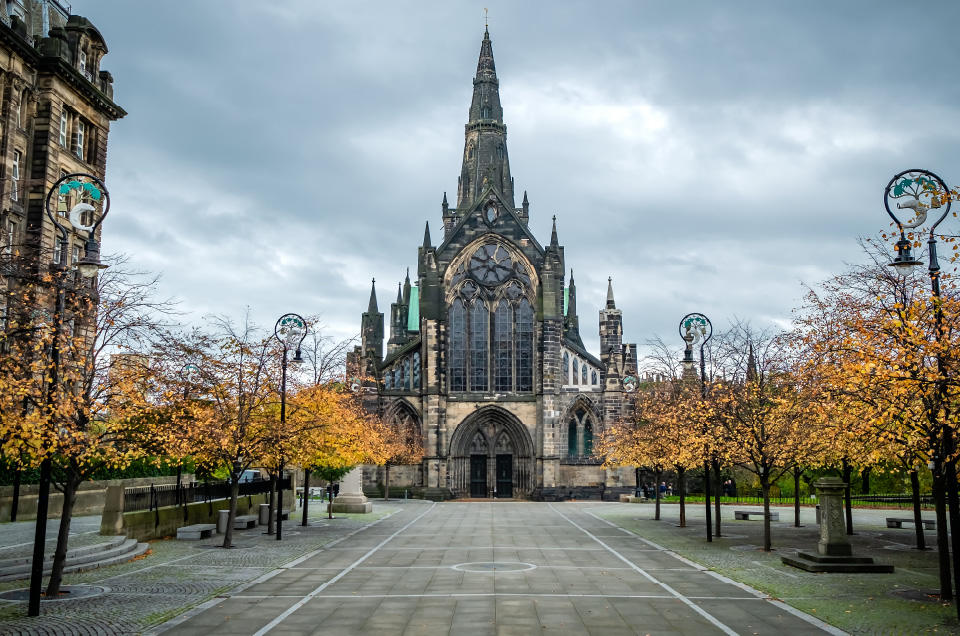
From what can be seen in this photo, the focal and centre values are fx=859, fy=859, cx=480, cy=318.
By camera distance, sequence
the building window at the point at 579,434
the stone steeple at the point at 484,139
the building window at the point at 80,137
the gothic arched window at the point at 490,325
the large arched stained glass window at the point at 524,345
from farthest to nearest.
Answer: the stone steeple at the point at 484,139 → the large arched stained glass window at the point at 524,345 → the gothic arched window at the point at 490,325 → the building window at the point at 579,434 → the building window at the point at 80,137

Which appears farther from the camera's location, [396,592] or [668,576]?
[668,576]

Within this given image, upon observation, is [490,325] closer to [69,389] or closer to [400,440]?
[400,440]

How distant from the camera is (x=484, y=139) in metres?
70.4

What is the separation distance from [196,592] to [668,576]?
31.8 feet

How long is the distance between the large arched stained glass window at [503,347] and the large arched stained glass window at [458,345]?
2080 mm

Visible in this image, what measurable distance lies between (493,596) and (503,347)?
145 feet

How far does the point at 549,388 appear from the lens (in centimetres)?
5747

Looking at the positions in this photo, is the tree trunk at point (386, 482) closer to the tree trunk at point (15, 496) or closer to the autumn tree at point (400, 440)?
the autumn tree at point (400, 440)

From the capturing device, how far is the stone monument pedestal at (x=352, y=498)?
40500 millimetres

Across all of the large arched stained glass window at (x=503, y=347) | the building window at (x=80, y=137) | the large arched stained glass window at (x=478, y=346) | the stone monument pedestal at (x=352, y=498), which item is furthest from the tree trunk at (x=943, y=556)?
the large arched stained glass window at (x=478, y=346)

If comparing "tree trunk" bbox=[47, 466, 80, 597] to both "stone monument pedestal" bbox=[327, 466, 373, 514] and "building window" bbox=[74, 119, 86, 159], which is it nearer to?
"stone monument pedestal" bbox=[327, 466, 373, 514]

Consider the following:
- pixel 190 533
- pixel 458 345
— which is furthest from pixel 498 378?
pixel 190 533

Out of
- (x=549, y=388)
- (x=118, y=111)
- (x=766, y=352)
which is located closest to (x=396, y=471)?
(x=549, y=388)

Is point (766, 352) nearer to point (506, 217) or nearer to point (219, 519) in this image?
point (219, 519)
